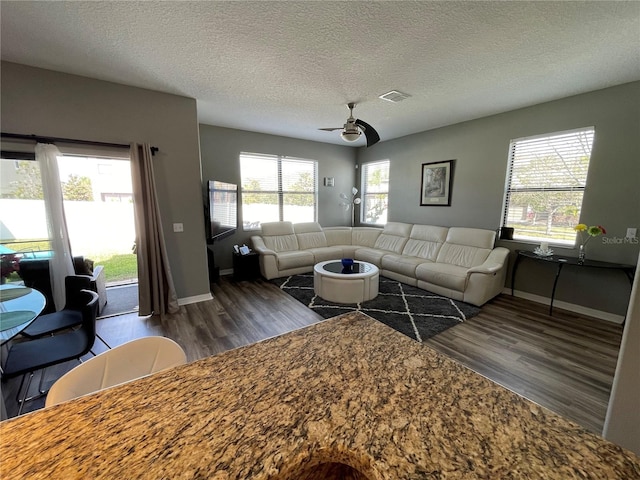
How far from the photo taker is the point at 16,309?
1684mm

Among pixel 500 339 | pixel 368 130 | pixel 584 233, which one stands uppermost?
pixel 368 130

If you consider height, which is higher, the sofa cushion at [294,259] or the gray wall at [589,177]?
the gray wall at [589,177]

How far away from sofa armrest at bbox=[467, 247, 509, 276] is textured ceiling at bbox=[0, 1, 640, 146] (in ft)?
6.82

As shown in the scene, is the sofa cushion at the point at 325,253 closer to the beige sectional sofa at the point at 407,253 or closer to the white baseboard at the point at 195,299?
the beige sectional sofa at the point at 407,253

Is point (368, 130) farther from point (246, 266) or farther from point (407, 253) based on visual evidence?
point (246, 266)

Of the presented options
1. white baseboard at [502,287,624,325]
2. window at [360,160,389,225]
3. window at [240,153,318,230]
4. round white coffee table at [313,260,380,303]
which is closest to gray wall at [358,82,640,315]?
white baseboard at [502,287,624,325]

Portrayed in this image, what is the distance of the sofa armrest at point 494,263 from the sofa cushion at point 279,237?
3303mm

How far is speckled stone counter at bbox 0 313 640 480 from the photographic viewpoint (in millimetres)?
558

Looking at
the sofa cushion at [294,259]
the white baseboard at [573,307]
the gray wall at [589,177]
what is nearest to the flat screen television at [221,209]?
the sofa cushion at [294,259]

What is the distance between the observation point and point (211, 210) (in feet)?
12.8

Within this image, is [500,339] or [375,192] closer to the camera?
[500,339]

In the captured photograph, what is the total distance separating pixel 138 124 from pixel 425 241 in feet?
15.6

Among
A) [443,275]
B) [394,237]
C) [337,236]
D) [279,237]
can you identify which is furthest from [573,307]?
[279,237]

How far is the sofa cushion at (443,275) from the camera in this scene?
144 inches
